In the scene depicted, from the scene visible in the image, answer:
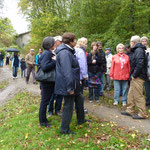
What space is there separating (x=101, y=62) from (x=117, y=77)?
92cm

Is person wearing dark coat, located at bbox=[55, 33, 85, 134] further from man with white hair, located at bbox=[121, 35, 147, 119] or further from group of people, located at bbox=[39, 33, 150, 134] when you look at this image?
man with white hair, located at bbox=[121, 35, 147, 119]

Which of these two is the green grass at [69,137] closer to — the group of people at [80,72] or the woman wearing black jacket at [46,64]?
the group of people at [80,72]

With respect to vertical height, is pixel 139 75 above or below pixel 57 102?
above

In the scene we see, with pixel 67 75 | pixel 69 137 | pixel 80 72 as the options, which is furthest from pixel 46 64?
pixel 69 137

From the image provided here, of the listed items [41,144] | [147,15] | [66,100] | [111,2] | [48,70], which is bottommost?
[41,144]

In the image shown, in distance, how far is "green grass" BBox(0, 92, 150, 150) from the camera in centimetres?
359

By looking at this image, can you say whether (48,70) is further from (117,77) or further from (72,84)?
(117,77)

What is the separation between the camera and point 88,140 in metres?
3.77

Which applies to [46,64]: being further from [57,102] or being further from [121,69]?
[121,69]

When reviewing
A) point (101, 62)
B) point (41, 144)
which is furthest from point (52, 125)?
point (101, 62)

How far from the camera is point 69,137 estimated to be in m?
3.79

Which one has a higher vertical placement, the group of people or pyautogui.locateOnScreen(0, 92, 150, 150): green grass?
the group of people

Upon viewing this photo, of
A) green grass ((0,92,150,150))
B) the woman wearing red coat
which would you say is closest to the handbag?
green grass ((0,92,150,150))

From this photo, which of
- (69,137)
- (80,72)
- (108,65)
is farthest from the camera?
(108,65)
